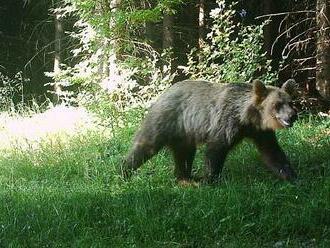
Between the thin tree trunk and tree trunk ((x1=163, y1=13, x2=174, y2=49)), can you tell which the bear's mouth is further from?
tree trunk ((x1=163, y1=13, x2=174, y2=49))

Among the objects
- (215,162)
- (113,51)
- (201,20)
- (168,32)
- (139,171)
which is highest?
(201,20)

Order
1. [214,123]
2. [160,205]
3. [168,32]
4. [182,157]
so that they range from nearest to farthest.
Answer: [160,205] < [214,123] < [182,157] < [168,32]

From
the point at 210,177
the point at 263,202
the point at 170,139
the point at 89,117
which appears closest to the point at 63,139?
the point at 89,117

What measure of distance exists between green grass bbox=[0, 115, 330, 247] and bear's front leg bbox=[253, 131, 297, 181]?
17cm

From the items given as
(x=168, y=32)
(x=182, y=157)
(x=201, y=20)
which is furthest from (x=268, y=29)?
(x=182, y=157)

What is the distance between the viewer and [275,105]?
8.41 metres

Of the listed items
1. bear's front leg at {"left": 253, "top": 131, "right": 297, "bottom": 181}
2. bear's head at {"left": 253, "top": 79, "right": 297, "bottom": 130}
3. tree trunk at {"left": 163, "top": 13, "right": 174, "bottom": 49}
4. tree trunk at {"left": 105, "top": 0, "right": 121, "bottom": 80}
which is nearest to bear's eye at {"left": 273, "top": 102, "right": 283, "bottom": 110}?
bear's head at {"left": 253, "top": 79, "right": 297, "bottom": 130}

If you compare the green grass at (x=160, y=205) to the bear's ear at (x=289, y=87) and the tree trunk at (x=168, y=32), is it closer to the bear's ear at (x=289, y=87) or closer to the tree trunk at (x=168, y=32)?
the bear's ear at (x=289, y=87)

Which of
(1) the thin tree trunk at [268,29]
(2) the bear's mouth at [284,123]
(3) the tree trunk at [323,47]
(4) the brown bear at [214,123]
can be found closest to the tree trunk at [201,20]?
(1) the thin tree trunk at [268,29]

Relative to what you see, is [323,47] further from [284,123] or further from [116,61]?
[284,123]

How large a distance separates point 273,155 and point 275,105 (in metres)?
0.75

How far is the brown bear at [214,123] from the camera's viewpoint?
8508 mm

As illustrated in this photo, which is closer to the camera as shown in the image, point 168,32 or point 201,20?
point 168,32

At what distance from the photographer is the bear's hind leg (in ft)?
29.7
